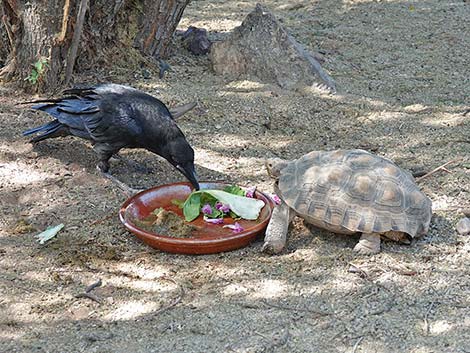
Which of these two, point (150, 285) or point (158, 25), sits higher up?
point (158, 25)

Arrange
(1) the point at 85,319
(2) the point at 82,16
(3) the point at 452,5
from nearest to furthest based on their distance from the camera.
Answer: (1) the point at 85,319 → (2) the point at 82,16 → (3) the point at 452,5

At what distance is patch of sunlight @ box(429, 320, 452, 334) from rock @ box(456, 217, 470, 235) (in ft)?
3.25

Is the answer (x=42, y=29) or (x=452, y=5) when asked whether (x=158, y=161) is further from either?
(x=452, y=5)

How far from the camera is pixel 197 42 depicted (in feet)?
27.1

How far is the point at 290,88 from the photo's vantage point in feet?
24.5

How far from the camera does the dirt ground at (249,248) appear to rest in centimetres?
420

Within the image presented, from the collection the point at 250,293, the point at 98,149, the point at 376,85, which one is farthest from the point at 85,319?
the point at 376,85

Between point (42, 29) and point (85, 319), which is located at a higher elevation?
point (42, 29)

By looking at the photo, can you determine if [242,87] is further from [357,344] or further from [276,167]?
[357,344]

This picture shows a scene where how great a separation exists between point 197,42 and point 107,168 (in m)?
2.68

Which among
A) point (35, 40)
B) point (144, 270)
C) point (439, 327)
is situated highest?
point (35, 40)

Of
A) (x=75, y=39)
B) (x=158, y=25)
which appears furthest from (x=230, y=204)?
(x=158, y=25)

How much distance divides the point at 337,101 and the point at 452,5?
352 centimetres

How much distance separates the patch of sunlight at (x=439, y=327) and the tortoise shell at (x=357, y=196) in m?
0.70
